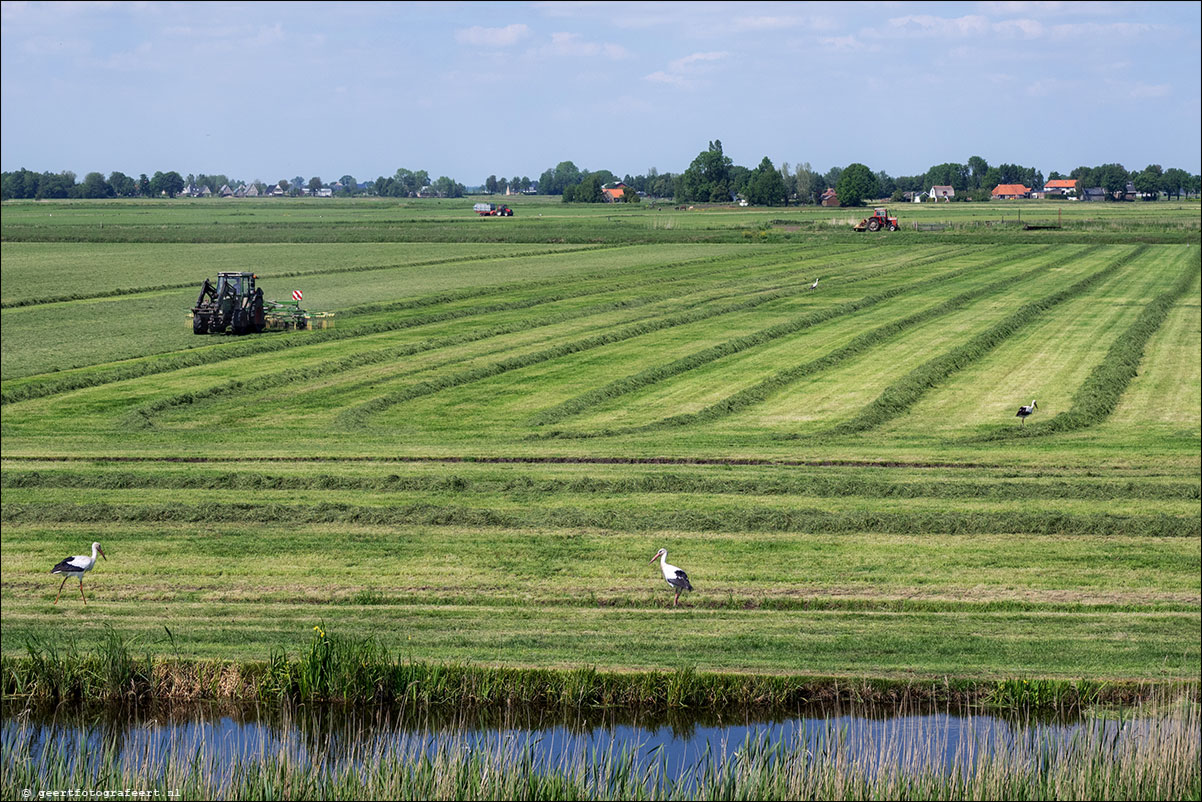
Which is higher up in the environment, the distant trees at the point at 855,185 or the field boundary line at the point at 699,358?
the distant trees at the point at 855,185

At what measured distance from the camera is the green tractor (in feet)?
176

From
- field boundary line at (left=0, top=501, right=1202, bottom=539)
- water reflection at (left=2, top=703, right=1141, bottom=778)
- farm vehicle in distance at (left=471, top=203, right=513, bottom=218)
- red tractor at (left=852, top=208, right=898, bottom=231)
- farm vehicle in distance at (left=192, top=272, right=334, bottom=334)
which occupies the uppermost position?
farm vehicle in distance at (left=471, top=203, right=513, bottom=218)

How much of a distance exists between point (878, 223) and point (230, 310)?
78413mm

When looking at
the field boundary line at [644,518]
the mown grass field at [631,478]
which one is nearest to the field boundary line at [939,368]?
the mown grass field at [631,478]

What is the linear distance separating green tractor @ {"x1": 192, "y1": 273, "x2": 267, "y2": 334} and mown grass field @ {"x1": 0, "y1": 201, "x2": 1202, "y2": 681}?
2.08 m

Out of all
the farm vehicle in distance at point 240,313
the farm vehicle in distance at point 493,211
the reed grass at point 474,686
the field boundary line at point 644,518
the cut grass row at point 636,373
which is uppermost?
the farm vehicle in distance at point 493,211

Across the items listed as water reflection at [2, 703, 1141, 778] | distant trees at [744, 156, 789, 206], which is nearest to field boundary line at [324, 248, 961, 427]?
water reflection at [2, 703, 1141, 778]

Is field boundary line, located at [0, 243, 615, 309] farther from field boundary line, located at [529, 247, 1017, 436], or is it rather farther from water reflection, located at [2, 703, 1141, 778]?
water reflection, located at [2, 703, 1141, 778]

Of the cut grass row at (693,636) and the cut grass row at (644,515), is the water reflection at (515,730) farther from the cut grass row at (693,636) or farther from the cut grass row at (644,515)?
the cut grass row at (644,515)

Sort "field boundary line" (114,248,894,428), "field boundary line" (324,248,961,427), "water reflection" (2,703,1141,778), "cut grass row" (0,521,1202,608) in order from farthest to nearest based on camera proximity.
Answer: "field boundary line" (114,248,894,428) < "field boundary line" (324,248,961,427) < "cut grass row" (0,521,1202,608) < "water reflection" (2,703,1141,778)

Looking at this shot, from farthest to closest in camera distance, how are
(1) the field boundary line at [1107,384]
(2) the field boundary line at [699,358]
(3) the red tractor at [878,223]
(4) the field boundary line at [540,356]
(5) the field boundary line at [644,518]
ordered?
(3) the red tractor at [878,223], (4) the field boundary line at [540,356], (2) the field boundary line at [699,358], (1) the field boundary line at [1107,384], (5) the field boundary line at [644,518]

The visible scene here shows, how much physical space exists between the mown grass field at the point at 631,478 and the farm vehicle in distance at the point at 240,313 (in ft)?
6.74

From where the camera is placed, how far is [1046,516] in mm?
24766

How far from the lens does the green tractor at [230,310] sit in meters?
53.7
